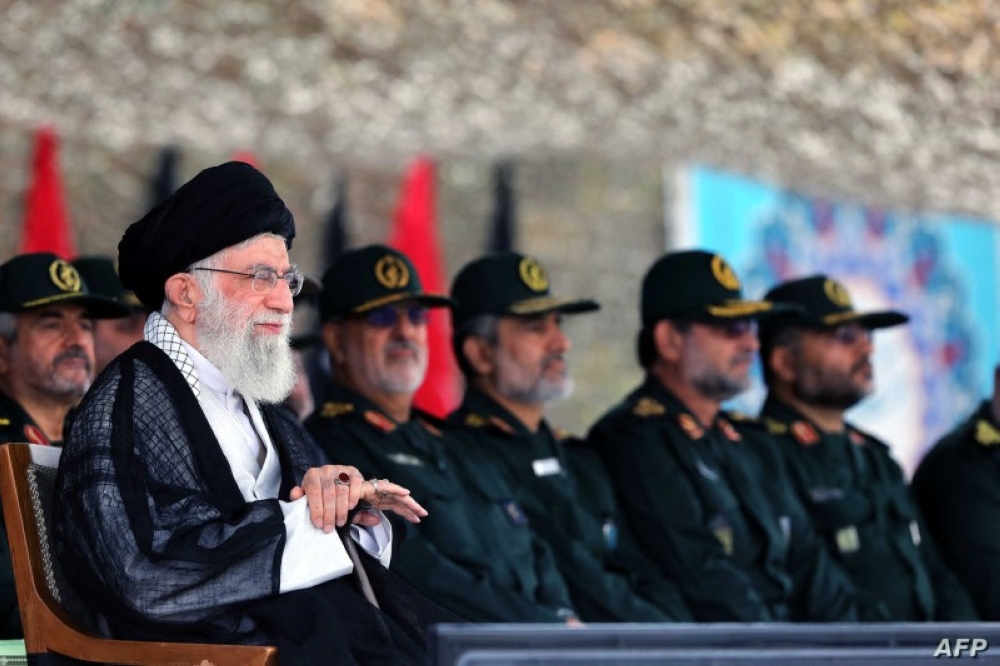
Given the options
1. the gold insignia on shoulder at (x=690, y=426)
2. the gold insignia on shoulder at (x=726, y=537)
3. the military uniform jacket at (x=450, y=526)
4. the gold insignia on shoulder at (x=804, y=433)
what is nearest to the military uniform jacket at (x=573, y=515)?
the military uniform jacket at (x=450, y=526)

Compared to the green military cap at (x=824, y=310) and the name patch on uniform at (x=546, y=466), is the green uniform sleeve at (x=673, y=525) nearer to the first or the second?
the name patch on uniform at (x=546, y=466)

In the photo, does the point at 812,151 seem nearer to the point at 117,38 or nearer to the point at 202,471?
the point at 117,38

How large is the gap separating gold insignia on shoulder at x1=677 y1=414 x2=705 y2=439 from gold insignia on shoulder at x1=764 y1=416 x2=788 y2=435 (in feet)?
1.78

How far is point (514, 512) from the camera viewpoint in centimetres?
507

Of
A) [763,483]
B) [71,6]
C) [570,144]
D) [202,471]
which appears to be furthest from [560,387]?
[570,144]

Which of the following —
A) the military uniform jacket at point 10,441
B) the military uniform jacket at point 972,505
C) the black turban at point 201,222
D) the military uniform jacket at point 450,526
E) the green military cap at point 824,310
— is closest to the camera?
the black turban at point 201,222

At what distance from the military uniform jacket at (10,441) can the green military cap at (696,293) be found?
2247 millimetres

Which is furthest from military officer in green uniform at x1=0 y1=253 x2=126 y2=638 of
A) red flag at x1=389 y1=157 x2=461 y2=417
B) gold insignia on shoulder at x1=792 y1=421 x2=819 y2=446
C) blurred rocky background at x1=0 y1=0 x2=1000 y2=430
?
red flag at x1=389 y1=157 x2=461 y2=417

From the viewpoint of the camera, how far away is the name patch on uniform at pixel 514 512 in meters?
5.04

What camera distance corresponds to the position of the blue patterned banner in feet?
31.9

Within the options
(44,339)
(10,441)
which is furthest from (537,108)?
(10,441)

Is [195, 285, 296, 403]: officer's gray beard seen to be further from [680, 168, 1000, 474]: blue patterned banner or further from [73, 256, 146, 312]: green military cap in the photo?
[680, 168, 1000, 474]: blue patterned banner

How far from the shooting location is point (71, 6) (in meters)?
7.48

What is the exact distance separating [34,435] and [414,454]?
1126mm
